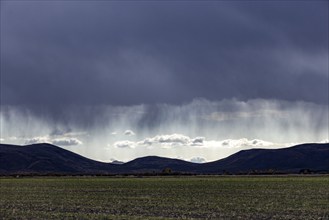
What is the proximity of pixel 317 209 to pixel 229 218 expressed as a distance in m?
10.1

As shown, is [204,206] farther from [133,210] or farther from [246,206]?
[133,210]

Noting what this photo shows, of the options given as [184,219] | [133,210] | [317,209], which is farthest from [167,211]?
[317,209]

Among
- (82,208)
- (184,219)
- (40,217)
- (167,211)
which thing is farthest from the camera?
(82,208)

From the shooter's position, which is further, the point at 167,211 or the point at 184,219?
the point at 167,211

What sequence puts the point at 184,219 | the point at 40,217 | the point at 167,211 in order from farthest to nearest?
the point at 167,211 < the point at 40,217 < the point at 184,219

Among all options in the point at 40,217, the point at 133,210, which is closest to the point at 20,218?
the point at 40,217

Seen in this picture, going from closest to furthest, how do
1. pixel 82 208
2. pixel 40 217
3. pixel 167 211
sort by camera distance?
pixel 40 217 → pixel 167 211 → pixel 82 208

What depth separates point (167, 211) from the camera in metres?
42.3

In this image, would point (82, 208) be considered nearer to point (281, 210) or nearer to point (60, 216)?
point (60, 216)

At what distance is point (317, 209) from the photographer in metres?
43.2

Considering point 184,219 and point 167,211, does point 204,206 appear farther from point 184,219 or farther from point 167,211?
point 184,219

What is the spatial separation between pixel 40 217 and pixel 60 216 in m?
1.46

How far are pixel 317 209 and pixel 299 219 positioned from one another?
24.8 ft

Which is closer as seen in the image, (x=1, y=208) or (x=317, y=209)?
(x=317, y=209)
